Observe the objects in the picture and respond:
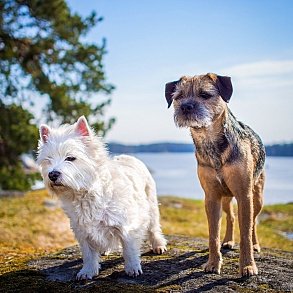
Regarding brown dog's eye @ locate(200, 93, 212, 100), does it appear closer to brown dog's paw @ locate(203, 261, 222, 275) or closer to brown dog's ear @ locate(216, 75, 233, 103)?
brown dog's ear @ locate(216, 75, 233, 103)

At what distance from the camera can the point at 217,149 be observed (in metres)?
5.20

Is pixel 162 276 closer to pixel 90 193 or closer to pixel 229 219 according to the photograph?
pixel 90 193

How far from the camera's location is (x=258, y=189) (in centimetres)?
630

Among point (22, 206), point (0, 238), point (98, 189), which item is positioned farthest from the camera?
point (22, 206)

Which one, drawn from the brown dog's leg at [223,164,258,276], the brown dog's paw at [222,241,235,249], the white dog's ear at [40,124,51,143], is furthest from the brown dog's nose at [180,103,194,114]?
the brown dog's paw at [222,241,235,249]

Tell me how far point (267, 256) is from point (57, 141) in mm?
3481

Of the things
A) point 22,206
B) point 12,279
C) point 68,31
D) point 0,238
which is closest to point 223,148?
point 12,279

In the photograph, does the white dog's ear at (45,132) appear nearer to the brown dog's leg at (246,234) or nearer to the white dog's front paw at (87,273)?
the white dog's front paw at (87,273)

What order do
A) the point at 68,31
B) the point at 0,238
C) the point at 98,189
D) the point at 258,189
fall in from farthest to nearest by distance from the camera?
1. the point at 68,31
2. the point at 0,238
3. the point at 258,189
4. the point at 98,189

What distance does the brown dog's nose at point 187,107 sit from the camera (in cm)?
489

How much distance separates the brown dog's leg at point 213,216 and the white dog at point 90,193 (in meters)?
0.89

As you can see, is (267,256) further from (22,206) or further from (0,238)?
(22,206)

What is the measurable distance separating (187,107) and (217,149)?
67cm

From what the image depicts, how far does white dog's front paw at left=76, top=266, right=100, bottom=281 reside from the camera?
529 centimetres
